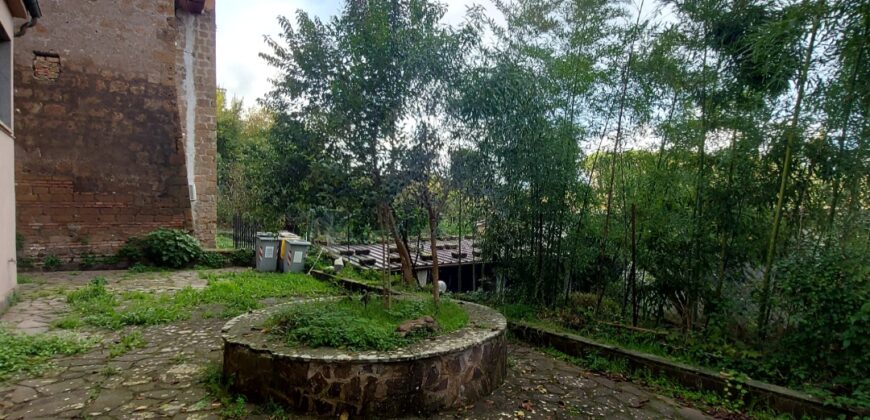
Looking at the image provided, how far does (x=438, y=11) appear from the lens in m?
3.38

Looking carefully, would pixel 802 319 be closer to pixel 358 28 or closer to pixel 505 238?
pixel 505 238

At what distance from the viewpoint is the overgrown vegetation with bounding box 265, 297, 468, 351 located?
2.74 m

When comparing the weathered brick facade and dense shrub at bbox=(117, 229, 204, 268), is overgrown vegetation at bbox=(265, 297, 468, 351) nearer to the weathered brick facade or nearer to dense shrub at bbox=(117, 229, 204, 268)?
dense shrub at bbox=(117, 229, 204, 268)

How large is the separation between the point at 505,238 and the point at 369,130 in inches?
88.7

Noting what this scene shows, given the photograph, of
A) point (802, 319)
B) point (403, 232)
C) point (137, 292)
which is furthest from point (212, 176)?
point (802, 319)

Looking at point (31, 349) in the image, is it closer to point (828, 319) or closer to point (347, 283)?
point (347, 283)

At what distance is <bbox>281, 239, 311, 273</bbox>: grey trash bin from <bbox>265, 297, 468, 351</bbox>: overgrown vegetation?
3.94 metres

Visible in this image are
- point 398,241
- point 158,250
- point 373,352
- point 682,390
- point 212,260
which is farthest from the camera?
point 212,260

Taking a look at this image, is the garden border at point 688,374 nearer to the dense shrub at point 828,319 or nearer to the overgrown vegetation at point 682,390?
the overgrown vegetation at point 682,390

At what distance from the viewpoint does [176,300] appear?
5012mm

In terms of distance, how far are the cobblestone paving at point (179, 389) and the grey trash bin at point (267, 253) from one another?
3.48 metres

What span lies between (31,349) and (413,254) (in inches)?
175

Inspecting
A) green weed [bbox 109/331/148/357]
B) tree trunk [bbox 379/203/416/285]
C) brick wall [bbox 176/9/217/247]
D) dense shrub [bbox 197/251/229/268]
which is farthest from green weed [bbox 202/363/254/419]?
brick wall [bbox 176/9/217/247]

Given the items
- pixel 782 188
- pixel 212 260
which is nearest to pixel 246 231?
pixel 212 260
